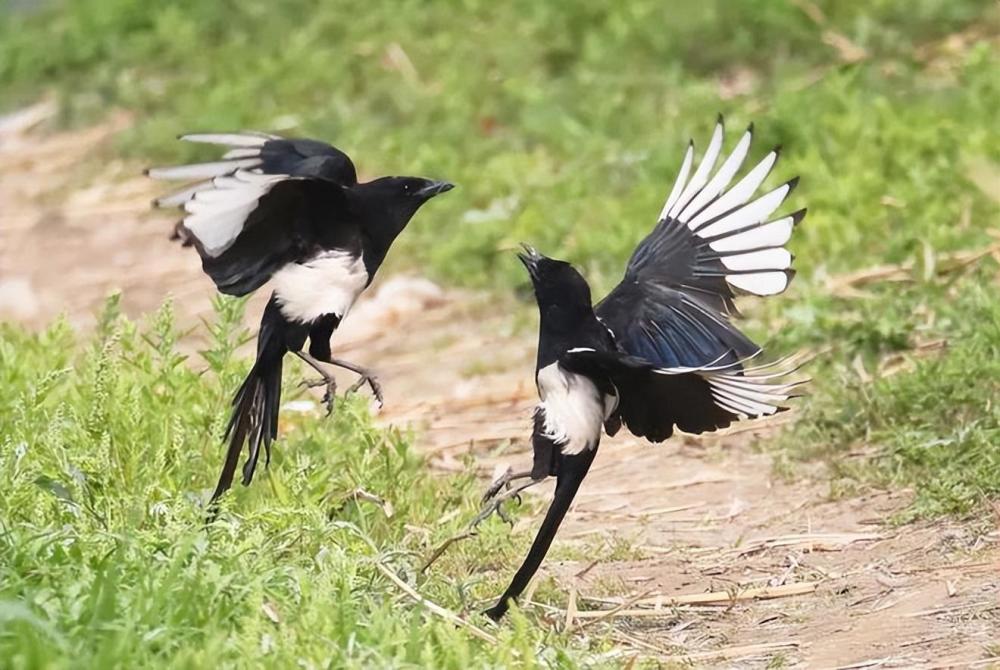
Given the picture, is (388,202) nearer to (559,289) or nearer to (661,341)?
(559,289)

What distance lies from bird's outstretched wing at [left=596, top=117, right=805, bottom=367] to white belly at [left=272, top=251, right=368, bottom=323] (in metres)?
0.57

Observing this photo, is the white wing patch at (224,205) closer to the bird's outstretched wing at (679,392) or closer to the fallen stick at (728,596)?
the bird's outstretched wing at (679,392)

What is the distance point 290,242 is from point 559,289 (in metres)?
0.68

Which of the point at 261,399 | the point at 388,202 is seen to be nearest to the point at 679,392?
the point at 388,202

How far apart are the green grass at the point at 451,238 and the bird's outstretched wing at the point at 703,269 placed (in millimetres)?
710

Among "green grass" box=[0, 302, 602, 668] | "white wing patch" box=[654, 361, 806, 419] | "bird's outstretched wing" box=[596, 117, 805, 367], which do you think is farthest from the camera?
"bird's outstretched wing" box=[596, 117, 805, 367]

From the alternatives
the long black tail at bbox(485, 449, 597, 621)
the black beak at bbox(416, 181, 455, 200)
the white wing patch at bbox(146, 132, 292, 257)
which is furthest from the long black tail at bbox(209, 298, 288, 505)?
the long black tail at bbox(485, 449, 597, 621)

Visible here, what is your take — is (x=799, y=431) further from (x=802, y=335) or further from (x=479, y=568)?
(x=479, y=568)

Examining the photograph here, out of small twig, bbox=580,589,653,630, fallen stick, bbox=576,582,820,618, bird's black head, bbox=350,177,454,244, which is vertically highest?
bird's black head, bbox=350,177,454,244

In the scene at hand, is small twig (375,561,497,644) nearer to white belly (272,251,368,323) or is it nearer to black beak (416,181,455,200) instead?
white belly (272,251,368,323)

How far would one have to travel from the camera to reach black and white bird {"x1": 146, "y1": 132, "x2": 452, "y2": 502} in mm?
4094

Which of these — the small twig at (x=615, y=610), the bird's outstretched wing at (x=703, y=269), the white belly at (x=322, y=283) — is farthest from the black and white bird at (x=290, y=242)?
the small twig at (x=615, y=610)

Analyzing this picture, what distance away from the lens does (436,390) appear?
21.2 feet

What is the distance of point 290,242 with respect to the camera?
4234mm
